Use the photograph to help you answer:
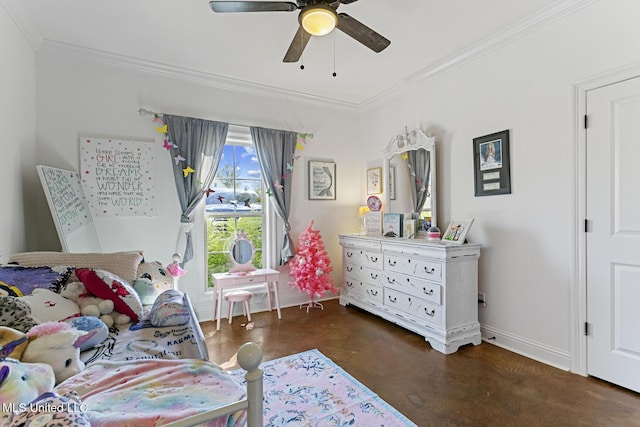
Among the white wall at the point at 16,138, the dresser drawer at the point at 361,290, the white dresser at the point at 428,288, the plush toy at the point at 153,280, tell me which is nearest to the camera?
the white wall at the point at 16,138

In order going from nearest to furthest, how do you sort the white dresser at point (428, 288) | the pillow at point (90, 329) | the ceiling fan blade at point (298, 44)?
the pillow at point (90, 329)
the ceiling fan blade at point (298, 44)
the white dresser at point (428, 288)

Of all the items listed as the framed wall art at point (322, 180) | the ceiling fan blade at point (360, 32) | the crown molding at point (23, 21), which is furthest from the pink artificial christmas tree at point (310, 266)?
the crown molding at point (23, 21)

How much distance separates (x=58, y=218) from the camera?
8.27 ft

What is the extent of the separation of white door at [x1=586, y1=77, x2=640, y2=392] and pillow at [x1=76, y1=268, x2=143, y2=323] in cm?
306

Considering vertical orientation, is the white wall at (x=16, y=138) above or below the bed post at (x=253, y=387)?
above

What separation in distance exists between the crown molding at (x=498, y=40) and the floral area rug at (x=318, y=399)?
9.76 ft

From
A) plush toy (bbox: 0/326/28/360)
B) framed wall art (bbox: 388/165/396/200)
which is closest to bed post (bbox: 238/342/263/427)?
plush toy (bbox: 0/326/28/360)

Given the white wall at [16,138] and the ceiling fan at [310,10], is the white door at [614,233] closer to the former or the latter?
the ceiling fan at [310,10]

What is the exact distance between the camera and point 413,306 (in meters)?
2.98

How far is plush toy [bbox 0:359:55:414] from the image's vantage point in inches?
30.0

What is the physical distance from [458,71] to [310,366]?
119 inches

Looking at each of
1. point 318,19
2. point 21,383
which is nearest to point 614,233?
point 318,19

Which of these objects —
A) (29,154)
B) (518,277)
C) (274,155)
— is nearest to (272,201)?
(274,155)

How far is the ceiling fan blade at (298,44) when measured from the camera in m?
2.01
